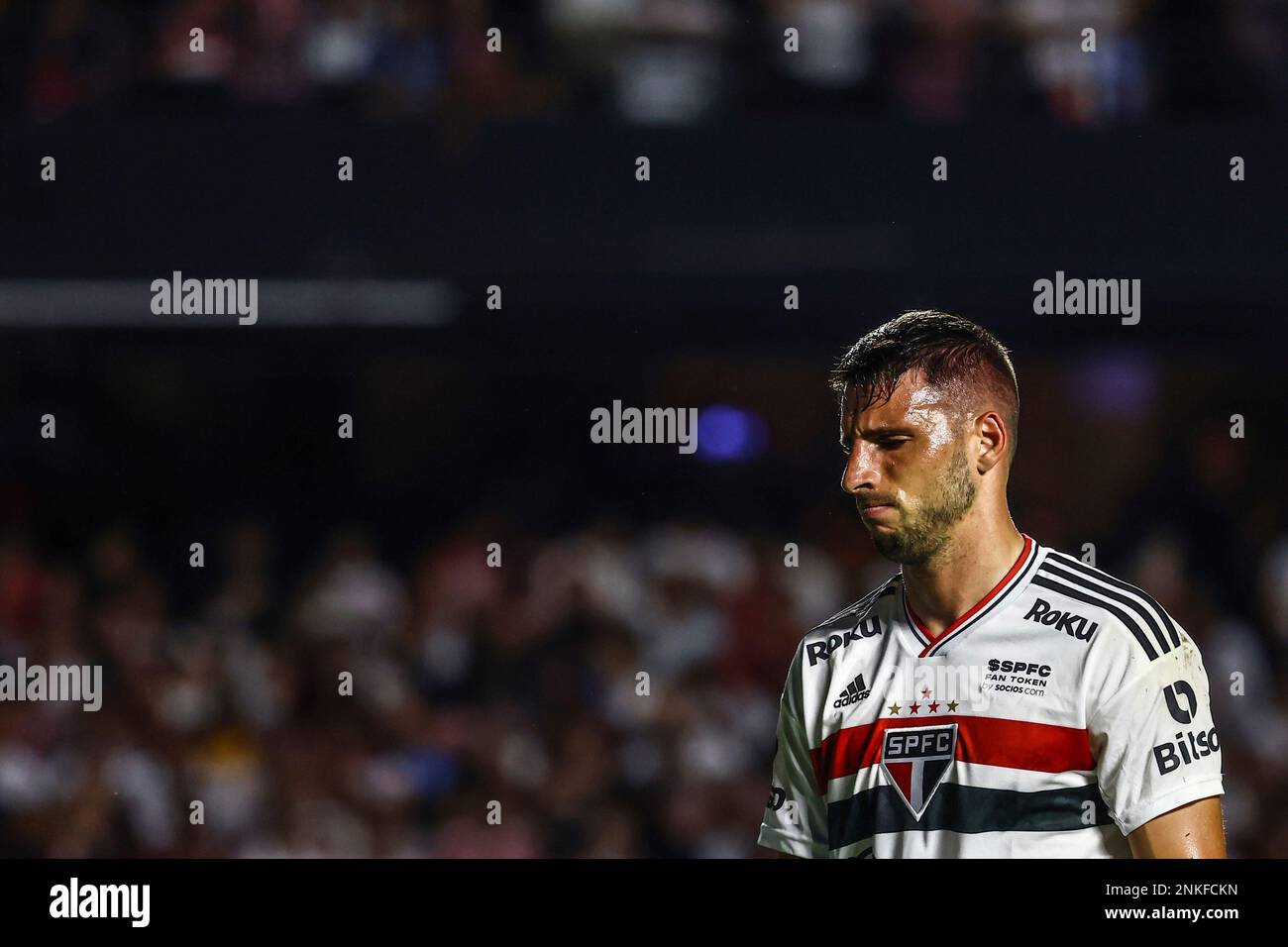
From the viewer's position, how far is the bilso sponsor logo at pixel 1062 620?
2.57 meters

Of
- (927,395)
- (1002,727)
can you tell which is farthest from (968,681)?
(927,395)

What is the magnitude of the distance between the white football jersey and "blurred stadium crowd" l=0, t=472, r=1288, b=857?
7.60 feet

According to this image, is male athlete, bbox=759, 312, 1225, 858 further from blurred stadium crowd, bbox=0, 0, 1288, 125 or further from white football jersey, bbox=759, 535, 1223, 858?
blurred stadium crowd, bbox=0, 0, 1288, 125

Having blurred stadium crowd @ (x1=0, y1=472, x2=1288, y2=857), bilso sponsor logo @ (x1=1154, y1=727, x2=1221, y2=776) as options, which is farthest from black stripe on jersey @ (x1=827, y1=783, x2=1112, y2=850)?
blurred stadium crowd @ (x1=0, y1=472, x2=1288, y2=857)

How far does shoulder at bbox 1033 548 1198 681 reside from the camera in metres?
2.52

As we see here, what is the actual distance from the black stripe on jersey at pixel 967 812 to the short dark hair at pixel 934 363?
663 millimetres

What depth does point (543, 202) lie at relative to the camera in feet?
18.7

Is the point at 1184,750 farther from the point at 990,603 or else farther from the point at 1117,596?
the point at 990,603

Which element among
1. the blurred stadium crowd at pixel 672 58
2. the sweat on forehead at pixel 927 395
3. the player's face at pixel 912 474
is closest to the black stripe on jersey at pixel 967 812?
the player's face at pixel 912 474

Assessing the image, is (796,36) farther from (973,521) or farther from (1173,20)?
(973,521)

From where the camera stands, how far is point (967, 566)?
107 inches
